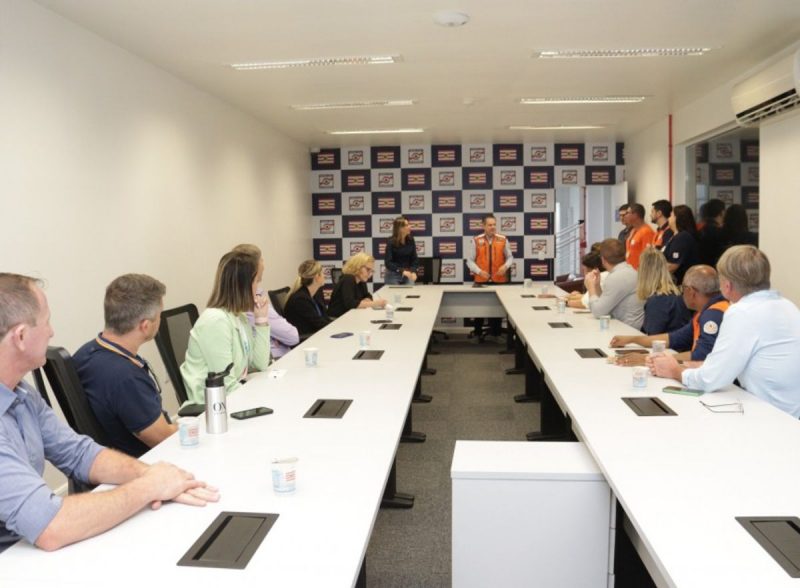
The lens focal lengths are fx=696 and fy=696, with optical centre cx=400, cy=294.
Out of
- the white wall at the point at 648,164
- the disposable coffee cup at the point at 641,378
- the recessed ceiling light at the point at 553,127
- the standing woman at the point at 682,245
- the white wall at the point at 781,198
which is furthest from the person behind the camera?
the recessed ceiling light at the point at 553,127

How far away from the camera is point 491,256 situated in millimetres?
8250

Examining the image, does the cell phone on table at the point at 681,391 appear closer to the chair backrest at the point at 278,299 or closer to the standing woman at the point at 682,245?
the chair backrest at the point at 278,299

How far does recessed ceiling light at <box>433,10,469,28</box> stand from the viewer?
146 inches

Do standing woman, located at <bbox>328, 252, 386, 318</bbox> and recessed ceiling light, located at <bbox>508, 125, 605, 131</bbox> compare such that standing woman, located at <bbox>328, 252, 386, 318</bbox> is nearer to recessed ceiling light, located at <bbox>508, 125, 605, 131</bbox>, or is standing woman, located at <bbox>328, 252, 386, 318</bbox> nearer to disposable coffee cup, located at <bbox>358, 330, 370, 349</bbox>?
disposable coffee cup, located at <bbox>358, 330, 370, 349</bbox>

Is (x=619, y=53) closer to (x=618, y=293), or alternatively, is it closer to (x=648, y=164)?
(x=618, y=293)

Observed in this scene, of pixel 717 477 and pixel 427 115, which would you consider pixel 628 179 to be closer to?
pixel 427 115

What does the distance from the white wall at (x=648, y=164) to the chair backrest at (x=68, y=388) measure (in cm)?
679

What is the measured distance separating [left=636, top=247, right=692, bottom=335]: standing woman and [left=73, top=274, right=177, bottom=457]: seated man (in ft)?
9.24

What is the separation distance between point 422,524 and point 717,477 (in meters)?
1.58

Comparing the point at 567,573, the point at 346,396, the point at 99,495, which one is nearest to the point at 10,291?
the point at 99,495

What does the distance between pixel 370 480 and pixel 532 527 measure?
0.52 meters

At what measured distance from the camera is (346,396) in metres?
2.62

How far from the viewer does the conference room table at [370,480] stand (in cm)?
129

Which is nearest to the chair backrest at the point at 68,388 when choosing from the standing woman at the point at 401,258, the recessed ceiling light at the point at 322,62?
the recessed ceiling light at the point at 322,62
